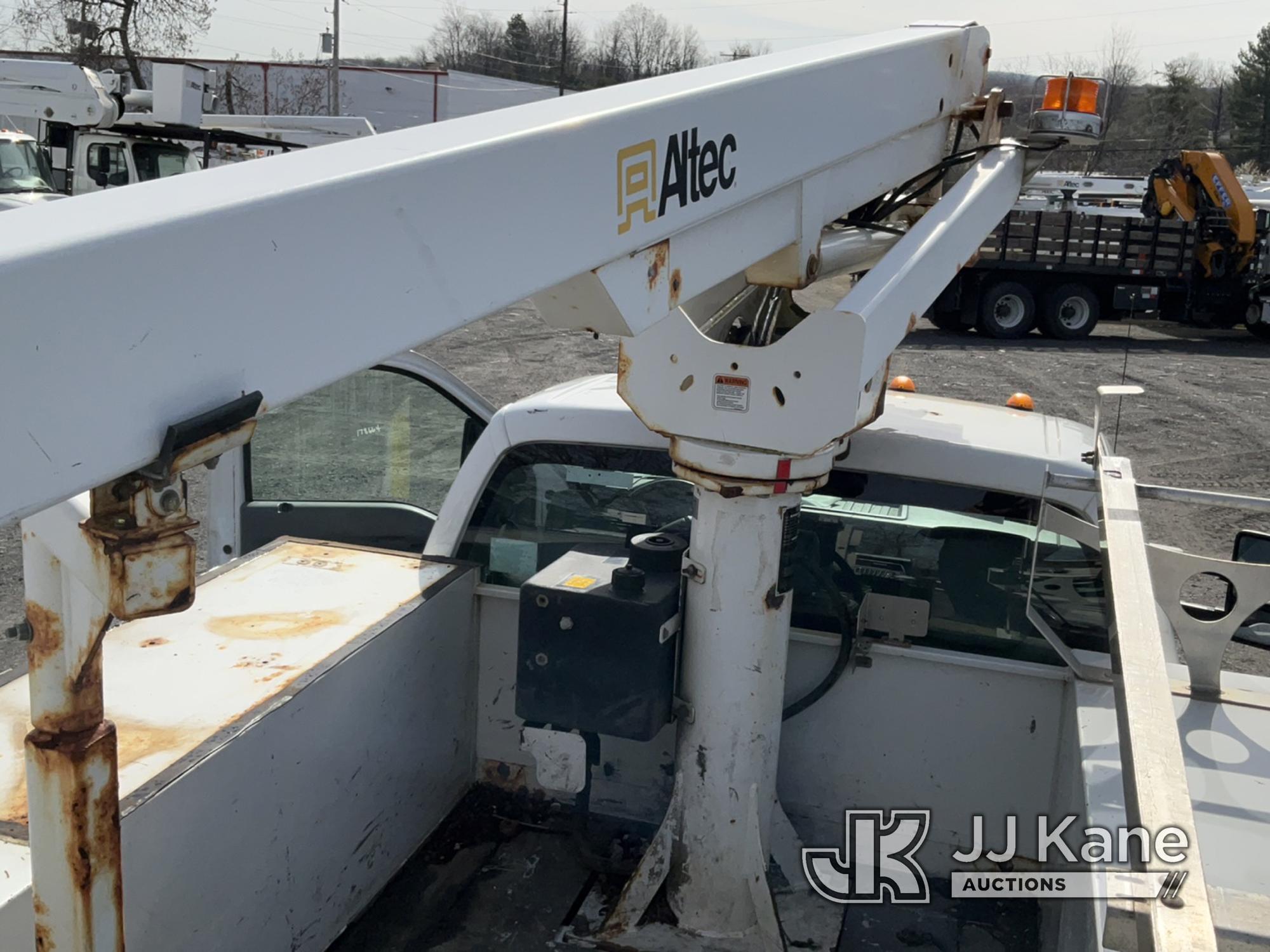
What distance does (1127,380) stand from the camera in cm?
1592

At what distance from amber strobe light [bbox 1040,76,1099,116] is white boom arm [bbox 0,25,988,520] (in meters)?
1.21

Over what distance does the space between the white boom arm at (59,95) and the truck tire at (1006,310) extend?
13.5 m

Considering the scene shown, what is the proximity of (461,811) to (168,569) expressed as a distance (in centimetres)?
237

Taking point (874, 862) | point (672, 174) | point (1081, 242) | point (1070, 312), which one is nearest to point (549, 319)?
point (672, 174)

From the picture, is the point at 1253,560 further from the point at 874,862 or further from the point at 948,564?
the point at 874,862

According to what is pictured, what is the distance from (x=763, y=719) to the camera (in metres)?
2.97

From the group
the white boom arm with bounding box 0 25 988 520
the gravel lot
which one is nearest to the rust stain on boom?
the white boom arm with bounding box 0 25 988 520

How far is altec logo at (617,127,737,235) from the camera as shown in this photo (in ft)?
5.58

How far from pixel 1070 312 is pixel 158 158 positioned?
14.3 metres

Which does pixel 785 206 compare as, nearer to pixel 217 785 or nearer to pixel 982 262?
pixel 217 785

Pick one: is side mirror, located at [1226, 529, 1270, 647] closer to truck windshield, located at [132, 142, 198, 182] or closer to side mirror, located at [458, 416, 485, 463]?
side mirror, located at [458, 416, 485, 463]

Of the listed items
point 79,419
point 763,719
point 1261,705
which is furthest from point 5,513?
point 1261,705

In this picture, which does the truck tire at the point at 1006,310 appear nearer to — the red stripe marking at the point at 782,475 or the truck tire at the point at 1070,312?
the truck tire at the point at 1070,312

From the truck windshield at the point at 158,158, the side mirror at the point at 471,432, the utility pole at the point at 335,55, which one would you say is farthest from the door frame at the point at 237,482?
the utility pole at the point at 335,55
